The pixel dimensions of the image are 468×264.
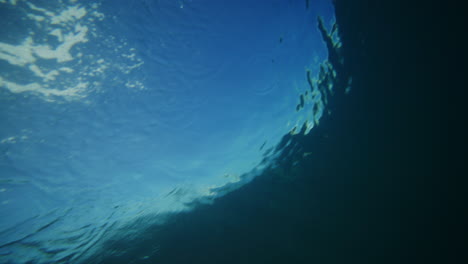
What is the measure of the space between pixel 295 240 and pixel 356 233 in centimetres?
392

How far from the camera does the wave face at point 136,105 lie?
5.59m

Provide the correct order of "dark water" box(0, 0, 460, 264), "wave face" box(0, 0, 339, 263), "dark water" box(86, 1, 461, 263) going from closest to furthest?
"wave face" box(0, 0, 339, 263) → "dark water" box(0, 0, 460, 264) → "dark water" box(86, 1, 461, 263)

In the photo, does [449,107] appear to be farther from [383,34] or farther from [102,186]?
[102,186]

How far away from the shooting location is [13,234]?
24.8 ft

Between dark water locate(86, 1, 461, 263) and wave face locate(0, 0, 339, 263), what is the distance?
1.25 meters

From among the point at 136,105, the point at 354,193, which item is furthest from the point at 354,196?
the point at 136,105

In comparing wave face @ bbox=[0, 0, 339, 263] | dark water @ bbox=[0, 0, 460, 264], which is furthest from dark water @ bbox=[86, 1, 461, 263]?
wave face @ bbox=[0, 0, 339, 263]

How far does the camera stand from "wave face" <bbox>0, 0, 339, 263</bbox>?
5590 mm

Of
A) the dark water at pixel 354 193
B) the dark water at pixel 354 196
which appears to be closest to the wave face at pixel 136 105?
the dark water at pixel 354 193

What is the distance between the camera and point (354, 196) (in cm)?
1170

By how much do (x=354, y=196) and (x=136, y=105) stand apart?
1288 cm

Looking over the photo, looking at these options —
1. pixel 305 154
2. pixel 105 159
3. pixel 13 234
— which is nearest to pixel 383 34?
pixel 305 154

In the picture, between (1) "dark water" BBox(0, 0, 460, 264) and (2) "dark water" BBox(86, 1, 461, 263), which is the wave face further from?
(2) "dark water" BBox(86, 1, 461, 263)

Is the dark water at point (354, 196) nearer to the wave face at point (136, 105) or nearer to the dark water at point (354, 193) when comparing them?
the dark water at point (354, 193)
